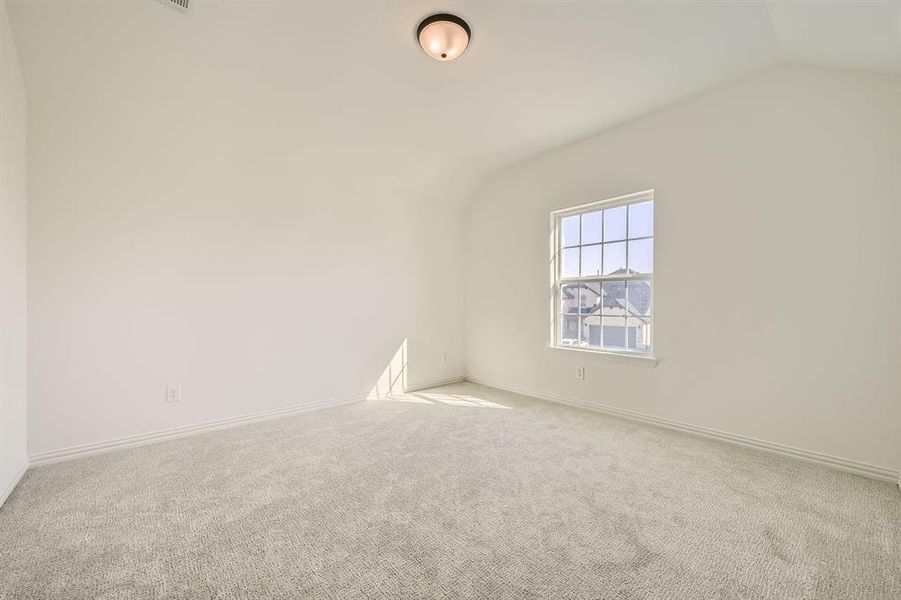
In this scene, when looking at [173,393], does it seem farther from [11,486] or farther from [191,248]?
[191,248]

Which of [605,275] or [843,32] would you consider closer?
[843,32]

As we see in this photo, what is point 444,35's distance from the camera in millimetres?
2275

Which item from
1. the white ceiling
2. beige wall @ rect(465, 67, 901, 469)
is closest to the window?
beige wall @ rect(465, 67, 901, 469)

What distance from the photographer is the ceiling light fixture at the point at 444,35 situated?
223 cm

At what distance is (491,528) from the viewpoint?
171 centimetres

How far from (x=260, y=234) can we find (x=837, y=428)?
4.32m

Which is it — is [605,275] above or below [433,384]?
above

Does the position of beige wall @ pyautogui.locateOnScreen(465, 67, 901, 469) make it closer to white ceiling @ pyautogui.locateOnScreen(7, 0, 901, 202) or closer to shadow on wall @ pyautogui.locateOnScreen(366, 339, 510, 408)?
white ceiling @ pyautogui.locateOnScreen(7, 0, 901, 202)

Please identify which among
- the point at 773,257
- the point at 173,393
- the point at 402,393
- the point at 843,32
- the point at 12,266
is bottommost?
the point at 402,393

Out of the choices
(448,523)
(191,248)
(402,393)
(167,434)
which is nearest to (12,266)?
(191,248)

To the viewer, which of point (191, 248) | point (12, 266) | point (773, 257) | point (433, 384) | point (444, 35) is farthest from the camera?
point (433, 384)

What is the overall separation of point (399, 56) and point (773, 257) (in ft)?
9.35

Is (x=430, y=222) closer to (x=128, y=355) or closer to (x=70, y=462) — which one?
(x=128, y=355)

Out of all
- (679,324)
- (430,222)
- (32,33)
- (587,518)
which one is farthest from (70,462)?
(679,324)
